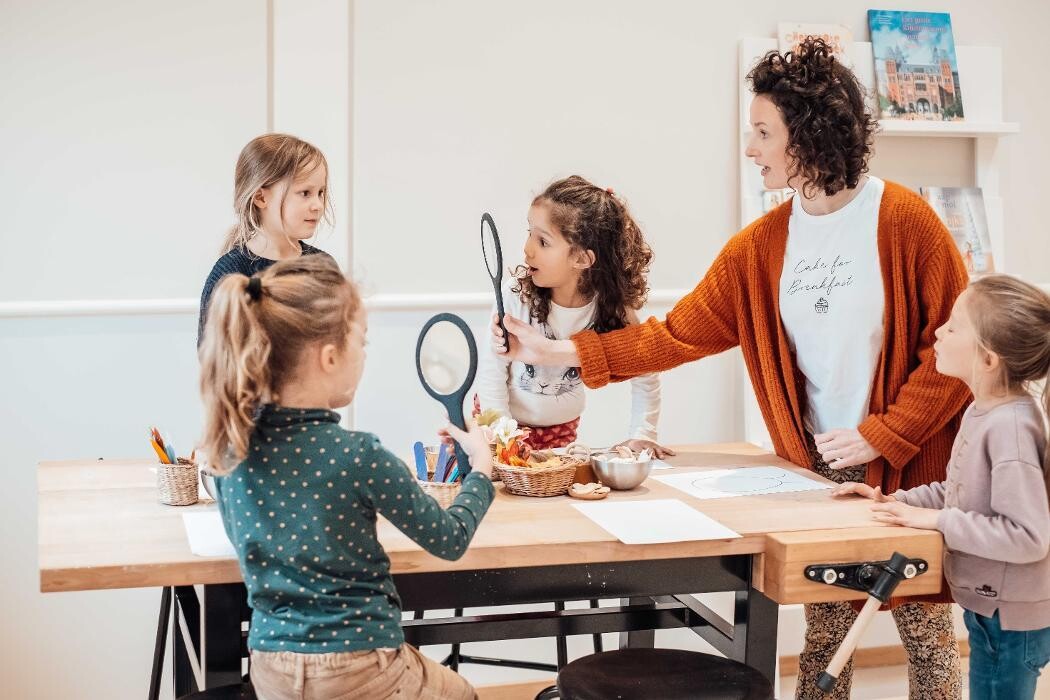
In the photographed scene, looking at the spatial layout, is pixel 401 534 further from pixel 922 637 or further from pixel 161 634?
pixel 922 637

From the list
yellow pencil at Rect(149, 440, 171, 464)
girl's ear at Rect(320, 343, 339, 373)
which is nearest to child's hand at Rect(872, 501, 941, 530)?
girl's ear at Rect(320, 343, 339, 373)

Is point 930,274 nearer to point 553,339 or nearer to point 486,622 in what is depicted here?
point 553,339

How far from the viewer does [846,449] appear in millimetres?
2068

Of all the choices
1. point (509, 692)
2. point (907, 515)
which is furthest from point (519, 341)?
point (509, 692)

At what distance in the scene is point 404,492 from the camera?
1438mm

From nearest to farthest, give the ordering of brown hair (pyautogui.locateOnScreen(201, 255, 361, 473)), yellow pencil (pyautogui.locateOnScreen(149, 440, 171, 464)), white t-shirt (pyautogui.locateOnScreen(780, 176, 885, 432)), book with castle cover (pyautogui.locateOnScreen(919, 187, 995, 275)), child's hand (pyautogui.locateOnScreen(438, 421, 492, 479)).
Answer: brown hair (pyautogui.locateOnScreen(201, 255, 361, 473)), child's hand (pyautogui.locateOnScreen(438, 421, 492, 479)), yellow pencil (pyautogui.locateOnScreen(149, 440, 171, 464)), white t-shirt (pyautogui.locateOnScreen(780, 176, 885, 432)), book with castle cover (pyautogui.locateOnScreen(919, 187, 995, 275))

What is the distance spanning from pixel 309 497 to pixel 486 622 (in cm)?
66

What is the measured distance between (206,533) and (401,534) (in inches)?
11.2

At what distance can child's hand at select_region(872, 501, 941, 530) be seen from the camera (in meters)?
1.78

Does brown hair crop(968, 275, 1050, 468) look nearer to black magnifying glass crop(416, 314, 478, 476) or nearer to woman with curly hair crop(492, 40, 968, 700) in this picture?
woman with curly hair crop(492, 40, 968, 700)

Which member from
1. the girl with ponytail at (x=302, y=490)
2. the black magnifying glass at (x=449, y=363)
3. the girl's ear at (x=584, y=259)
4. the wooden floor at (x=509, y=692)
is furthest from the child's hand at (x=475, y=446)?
the wooden floor at (x=509, y=692)

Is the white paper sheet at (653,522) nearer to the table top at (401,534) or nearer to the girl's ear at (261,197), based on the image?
the table top at (401,534)

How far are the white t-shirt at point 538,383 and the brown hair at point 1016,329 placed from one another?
0.81 meters

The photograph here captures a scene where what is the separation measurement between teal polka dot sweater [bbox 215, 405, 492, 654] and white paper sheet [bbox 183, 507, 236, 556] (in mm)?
132
